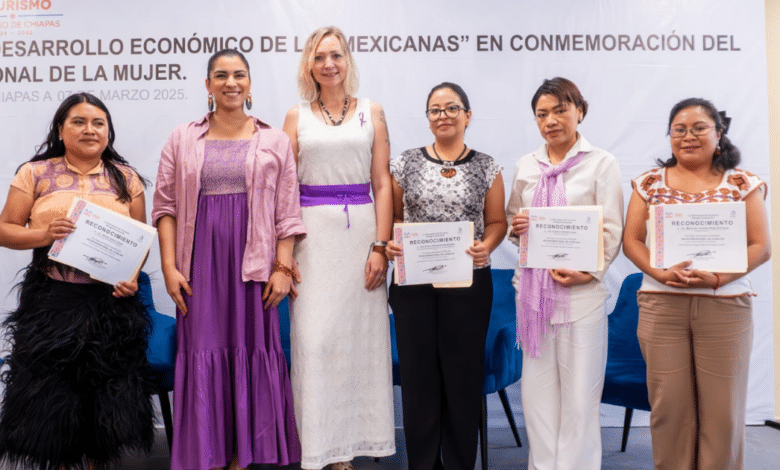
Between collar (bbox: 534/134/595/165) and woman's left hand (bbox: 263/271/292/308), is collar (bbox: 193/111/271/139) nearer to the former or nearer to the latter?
woman's left hand (bbox: 263/271/292/308)

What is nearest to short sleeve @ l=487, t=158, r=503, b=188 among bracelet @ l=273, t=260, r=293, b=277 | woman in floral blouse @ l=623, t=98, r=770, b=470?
woman in floral blouse @ l=623, t=98, r=770, b=470

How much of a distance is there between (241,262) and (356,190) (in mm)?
605

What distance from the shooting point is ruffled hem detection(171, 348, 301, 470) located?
270cm

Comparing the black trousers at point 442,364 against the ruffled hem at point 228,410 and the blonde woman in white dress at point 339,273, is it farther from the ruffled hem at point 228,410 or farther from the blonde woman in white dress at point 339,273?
the ruffled hem at point 228,410

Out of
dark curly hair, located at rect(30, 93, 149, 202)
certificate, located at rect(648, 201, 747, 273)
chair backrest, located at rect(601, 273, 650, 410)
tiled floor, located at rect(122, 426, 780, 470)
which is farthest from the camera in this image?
tiled floor, located at rect(122, 426, 780, 470)

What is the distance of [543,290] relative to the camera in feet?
8.89

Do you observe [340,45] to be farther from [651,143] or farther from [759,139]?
[759,139]

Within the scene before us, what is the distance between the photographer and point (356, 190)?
9.62ft

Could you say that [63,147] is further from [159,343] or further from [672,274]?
[672,274]

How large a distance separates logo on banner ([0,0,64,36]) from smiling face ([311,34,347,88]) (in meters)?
2.27

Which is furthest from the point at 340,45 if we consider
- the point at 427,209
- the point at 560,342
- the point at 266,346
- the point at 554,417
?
the point at 554,417

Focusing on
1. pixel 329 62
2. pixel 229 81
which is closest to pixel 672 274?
pixel 329 62

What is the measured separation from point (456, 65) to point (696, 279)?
219cm

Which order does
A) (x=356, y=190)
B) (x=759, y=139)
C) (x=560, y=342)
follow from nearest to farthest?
1. (x=560, y=342)
2. (x=356, y=190)
3. (x=759, y=139)
